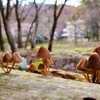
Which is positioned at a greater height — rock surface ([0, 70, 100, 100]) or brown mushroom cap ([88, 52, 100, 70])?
brown mushroom cap ([88, 52, 100, 70])

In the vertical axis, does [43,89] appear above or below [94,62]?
below

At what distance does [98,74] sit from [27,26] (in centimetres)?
1808

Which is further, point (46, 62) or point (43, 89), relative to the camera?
point (46, 62)

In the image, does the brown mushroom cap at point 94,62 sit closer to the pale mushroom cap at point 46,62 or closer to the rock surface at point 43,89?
the rock surface at point 43,89

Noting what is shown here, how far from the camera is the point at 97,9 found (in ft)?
43.5

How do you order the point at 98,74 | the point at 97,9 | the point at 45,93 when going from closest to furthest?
the point at 45,93
the point at 98,74
the point at 97,9

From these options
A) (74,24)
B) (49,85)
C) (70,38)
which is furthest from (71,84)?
(70,38)

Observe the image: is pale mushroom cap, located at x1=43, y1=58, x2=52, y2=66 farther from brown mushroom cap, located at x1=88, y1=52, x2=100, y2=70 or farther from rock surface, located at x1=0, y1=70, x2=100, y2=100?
brown mushroom cap, located at x1=88, y1=52, x2=100, y2=70

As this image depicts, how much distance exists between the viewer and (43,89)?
104 centimetres

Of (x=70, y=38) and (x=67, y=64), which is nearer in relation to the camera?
(x=67, y=64)

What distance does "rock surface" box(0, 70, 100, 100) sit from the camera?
3.05 feet

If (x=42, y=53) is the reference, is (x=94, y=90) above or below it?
below

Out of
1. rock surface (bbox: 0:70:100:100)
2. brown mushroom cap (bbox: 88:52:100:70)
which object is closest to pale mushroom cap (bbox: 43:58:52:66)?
rock surface (bbox: 0:70:100:100)

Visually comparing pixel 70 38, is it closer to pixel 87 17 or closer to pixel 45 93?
pixel 87 17
